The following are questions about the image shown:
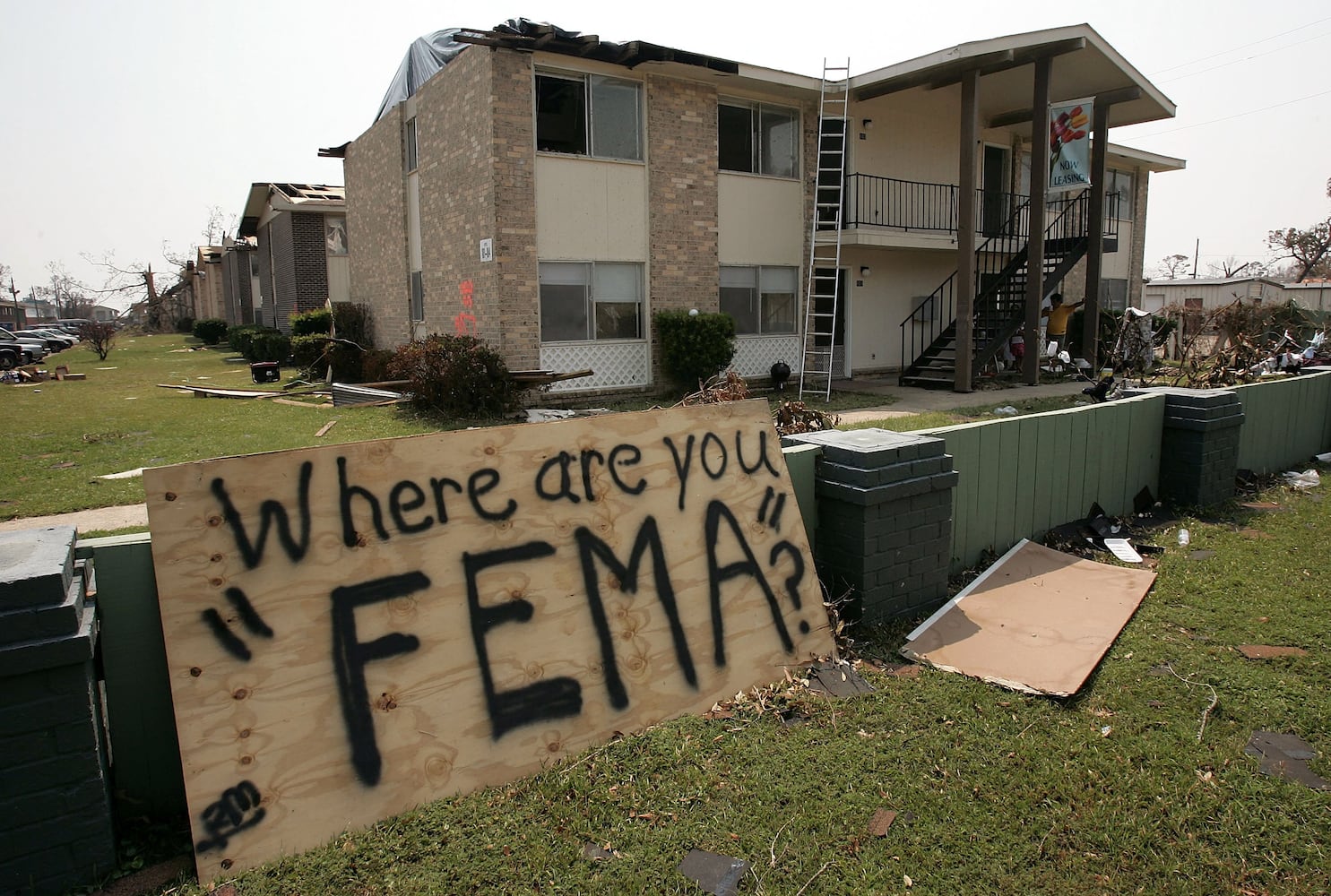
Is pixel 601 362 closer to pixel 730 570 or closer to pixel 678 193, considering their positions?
pixel 678 193

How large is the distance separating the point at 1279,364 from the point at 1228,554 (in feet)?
36.6

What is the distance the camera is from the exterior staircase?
16594 millimetres

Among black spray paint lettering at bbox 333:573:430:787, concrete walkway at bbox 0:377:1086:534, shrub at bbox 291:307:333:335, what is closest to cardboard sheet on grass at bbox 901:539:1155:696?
black spray paint lettering at bbox 333:573:430:787

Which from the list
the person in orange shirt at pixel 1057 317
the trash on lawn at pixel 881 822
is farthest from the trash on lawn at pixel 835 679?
the person in orange shirt at pixel 1057 317

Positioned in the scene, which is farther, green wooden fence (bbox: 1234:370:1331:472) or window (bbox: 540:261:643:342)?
window (bbox: 540:261:643:342)

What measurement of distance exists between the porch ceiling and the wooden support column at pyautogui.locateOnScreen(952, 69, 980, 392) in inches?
20.6

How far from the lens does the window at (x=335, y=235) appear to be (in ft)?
87.9

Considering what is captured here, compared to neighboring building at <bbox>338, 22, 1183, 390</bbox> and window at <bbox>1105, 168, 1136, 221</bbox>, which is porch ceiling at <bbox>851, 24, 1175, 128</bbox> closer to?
neighboring building at <bbox>338, 22, 1183, 390</bbox>

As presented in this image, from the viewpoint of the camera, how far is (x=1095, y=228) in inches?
677

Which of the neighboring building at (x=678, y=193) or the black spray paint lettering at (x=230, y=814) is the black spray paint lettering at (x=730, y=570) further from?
the neighboring building at (x=678, y=193)

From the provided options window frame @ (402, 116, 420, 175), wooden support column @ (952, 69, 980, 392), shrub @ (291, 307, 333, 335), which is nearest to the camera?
wooden support column @ (952, 69, 980, 392)

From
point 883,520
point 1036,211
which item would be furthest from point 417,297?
point 883,520

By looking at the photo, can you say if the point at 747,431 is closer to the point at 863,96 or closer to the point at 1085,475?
the point at 1085,475

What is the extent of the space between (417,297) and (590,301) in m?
5.16
